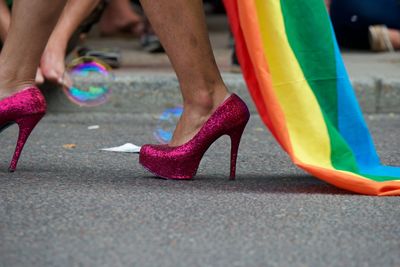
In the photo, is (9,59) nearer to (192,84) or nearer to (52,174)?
(52,174)

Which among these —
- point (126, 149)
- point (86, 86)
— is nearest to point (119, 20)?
point (86, 86)

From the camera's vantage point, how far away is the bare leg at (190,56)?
2641mm

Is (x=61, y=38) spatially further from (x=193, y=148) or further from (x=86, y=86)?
(x=193, y=148)

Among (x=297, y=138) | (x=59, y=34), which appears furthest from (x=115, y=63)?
(x=297, y=138)

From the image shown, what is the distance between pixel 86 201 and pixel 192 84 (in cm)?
48

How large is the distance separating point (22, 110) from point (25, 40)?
195 mm

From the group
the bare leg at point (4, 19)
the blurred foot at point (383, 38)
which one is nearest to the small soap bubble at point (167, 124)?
the bare leg at point (4, 19)

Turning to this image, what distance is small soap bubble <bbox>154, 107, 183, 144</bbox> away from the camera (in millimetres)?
3762

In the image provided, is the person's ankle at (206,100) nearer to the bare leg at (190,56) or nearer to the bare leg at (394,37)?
the bare leg at (190,56)

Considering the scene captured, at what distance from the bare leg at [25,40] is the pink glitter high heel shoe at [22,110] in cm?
2

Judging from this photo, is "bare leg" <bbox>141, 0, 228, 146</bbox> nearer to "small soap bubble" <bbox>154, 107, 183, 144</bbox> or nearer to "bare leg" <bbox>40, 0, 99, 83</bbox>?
"small soap bubble" <bbox>154, 107, 183, 144</bbox>

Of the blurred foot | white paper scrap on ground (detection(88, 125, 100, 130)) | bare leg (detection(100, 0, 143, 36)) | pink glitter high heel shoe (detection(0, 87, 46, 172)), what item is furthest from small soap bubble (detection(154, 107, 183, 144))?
bare leg (detection(100, 0, 143, 36))

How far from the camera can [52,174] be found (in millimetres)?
2807

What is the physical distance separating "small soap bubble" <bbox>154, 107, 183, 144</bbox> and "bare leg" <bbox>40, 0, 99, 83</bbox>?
47 centimetres
